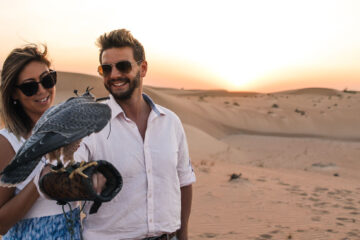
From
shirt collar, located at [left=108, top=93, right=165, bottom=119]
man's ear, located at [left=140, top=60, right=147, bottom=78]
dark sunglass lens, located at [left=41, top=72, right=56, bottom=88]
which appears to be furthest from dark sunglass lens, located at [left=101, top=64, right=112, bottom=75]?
dark sunglass lens, located at [left=41, top=72, right=56, bottom=88]

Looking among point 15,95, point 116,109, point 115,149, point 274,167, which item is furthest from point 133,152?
point 274,167

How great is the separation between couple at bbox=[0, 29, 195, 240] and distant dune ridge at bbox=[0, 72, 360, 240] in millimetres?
3942

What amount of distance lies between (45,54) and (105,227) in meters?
1.21

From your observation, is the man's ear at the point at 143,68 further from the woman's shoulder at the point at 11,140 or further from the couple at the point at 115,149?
the woman's shoulder at the point at 11,140

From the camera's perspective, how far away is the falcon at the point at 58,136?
1589mm

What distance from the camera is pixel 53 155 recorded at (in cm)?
181

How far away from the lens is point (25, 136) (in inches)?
83.2

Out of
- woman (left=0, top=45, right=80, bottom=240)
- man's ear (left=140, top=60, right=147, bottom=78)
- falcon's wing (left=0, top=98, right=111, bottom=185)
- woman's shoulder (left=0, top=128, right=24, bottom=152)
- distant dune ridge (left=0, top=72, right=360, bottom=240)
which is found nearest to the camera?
falcon's wing (left=0, top=98, right=111, bottom=185)

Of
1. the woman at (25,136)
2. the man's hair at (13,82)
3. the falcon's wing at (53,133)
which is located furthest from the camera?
the man's hair at (13,82)

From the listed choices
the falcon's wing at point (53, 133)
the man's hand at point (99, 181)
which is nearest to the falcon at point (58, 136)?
the falcon's wing at point (53, 133)

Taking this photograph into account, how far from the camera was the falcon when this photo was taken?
5.21ft

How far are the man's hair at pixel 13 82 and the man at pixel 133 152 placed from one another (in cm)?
46

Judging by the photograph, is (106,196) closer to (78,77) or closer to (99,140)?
(99,140)

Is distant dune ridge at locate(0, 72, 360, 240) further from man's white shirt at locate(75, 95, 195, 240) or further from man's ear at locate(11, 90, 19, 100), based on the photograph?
man's ear at locate(11, 90, 19, 100)
